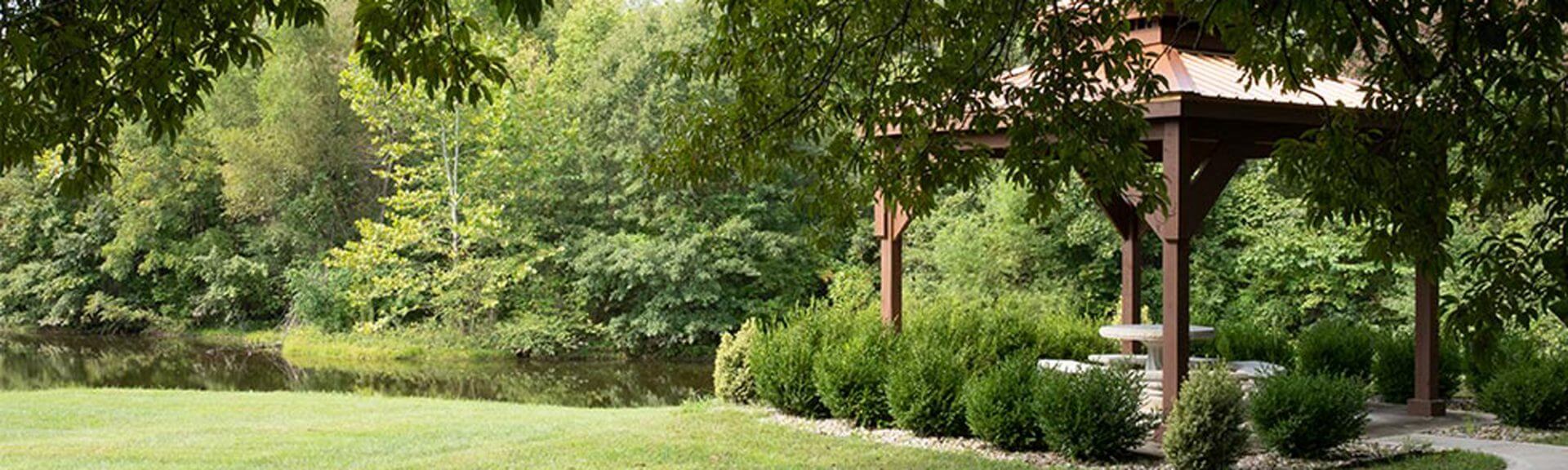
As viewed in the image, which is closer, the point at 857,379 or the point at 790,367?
the point at 857,379

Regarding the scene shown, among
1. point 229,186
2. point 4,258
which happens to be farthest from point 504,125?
point 4,258

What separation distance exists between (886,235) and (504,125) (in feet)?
53.0

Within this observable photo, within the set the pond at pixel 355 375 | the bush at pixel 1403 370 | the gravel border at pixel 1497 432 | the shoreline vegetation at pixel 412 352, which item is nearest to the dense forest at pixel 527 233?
the shoreline vegetation at pixel 412 352

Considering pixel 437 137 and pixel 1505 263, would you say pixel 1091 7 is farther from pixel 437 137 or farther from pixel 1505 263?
pixel 437 137

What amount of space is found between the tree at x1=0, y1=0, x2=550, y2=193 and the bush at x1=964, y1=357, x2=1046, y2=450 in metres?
5.37

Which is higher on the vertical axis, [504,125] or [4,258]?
[504,125]

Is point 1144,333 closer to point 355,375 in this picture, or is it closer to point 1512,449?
point 1512,449

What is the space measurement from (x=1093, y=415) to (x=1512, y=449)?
2833mm

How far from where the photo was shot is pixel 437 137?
2695 centimetres

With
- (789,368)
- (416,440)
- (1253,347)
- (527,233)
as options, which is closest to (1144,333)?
(789,368)

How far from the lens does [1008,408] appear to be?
967 centimetres

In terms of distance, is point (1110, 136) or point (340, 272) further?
point (340, 272)

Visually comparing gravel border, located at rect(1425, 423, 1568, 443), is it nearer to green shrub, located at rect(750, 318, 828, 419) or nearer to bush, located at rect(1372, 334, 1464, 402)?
bush, located at rect(1372, 334, 1464, 402)

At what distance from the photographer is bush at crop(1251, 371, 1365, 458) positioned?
29.6 ft
